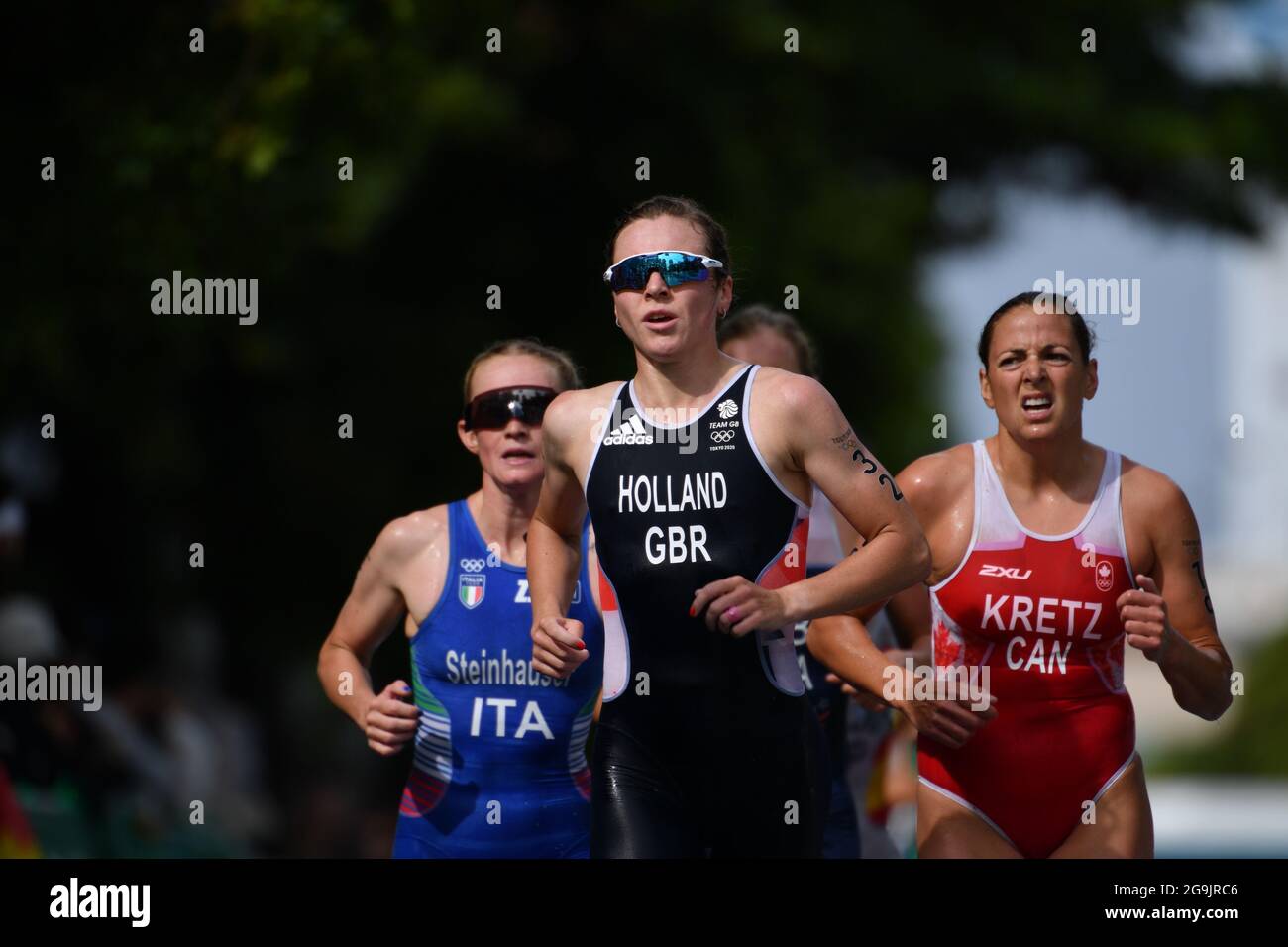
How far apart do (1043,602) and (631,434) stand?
1.38 m

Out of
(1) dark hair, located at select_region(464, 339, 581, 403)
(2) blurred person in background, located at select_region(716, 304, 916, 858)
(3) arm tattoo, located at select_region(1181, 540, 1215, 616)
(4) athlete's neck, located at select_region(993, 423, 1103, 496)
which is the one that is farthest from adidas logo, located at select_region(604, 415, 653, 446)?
(3) arm tattoo, located at select_region(1181, 540, 1215, 616)

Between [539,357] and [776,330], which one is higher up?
[776,330]

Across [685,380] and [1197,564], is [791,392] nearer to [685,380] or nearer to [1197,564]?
[685,380]

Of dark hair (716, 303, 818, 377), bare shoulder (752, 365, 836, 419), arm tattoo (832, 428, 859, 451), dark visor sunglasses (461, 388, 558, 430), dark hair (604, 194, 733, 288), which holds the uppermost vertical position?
dark hair (716, 303, 818, 377)

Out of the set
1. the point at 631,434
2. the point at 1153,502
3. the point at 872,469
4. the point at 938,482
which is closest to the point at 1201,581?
the point at 1153,502

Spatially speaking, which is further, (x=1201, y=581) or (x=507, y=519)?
(x=507, y=519)

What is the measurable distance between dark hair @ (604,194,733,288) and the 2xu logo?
121cm

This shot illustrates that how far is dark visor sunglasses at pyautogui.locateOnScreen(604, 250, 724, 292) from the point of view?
532 centimetres

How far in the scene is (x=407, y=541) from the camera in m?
6.26

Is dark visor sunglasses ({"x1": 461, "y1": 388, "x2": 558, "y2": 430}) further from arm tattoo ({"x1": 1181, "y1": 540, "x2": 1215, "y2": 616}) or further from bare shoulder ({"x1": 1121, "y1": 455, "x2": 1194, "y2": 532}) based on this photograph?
arm tattoo ({"x1": 1181, "y1": 540, "x2": 1215, "y2": 616})

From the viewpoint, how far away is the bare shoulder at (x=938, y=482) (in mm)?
5867

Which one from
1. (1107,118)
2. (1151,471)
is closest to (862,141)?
(1107,118)
